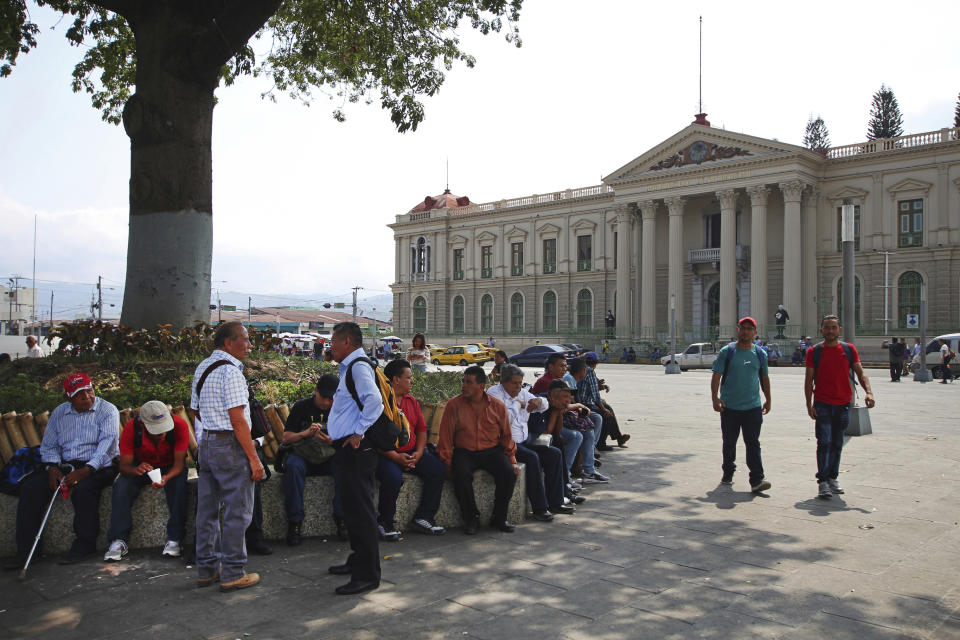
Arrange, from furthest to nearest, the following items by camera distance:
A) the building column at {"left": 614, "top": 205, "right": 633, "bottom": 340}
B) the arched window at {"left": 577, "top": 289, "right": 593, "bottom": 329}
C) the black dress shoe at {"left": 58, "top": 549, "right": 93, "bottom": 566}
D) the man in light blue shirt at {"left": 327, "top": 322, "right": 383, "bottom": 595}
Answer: the arched window at {"left": 577, "top": 289, "right": 593, "bottom": 329} < the building column at {"left": 614, "top": 205, "right": 633, "bottom": 340} < the black dress shoe at {"left": 58, "top": 549, "right": 93, "bottom": 566} < the man in light blue shirt at {"left": 327, "top": 322, "right": 383, "bottom": 595}

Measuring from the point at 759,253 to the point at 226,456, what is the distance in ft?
137

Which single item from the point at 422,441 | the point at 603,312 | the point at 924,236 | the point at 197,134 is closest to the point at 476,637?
the point at 422,441

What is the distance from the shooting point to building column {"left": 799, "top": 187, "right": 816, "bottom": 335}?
4244 centimetres

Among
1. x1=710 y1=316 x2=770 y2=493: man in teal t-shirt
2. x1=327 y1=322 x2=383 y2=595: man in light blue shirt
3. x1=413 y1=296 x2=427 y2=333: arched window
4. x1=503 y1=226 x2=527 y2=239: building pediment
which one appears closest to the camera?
x1=327 y1=322 x2=383 y2=595: man in light blue shirt

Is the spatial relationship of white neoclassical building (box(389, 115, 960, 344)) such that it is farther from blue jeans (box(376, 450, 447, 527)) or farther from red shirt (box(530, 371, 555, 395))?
blue jeans (box(376, 450, 447, 527))

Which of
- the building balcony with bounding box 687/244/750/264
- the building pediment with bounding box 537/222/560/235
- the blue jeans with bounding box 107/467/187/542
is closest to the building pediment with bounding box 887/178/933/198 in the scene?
the building balcony with bounding box 687/244/750/264

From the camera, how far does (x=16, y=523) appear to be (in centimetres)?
522

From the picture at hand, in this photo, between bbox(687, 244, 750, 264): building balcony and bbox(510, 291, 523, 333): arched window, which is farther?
bbox(510, 291, 523, 333): arched window

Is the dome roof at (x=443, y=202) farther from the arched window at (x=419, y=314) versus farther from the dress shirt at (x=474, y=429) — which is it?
the dress shirt at (x=474, y=429)

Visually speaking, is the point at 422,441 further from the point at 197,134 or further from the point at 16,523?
the point at 197,134

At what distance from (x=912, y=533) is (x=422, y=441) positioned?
3675 mm

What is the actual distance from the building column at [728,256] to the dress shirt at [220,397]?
135 ft

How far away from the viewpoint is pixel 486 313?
58969 mm

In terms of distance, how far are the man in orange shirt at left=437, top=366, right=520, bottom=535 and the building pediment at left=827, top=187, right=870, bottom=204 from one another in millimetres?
40220
